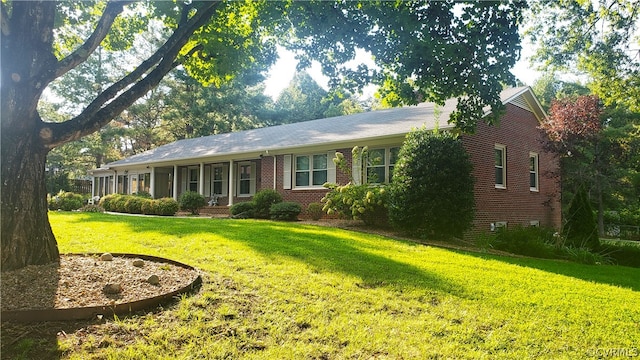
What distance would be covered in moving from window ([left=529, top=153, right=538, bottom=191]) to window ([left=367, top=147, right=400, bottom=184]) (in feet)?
22.2

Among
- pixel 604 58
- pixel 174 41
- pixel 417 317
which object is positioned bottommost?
pixel 417 317

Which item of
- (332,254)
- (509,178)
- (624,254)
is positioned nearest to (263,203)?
(332,254)

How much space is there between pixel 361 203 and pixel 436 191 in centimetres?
245

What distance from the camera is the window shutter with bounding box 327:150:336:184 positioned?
52.4ft

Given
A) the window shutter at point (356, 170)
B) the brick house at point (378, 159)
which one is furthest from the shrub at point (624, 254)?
the window shutter at point (356, 170)

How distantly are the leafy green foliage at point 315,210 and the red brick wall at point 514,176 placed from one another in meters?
5.54

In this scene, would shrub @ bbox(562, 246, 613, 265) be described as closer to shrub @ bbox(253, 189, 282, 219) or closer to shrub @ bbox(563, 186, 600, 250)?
shrub @ bbox(563, 186, 600, 250)

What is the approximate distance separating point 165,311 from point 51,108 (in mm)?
36965

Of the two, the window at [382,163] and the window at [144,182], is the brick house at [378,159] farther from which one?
the window at [144,182]

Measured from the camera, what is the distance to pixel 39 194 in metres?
4.85

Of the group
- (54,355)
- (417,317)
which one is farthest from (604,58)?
(54,355)

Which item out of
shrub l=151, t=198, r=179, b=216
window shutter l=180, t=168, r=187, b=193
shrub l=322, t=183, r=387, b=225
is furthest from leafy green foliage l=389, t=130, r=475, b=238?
window shutter l=180, t=168, r=187, b=193

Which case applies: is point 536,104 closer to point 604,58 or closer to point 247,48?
point 604,58

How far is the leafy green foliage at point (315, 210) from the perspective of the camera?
15234mm
